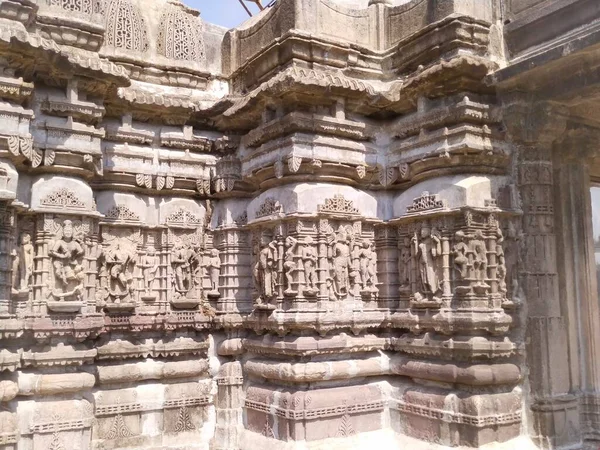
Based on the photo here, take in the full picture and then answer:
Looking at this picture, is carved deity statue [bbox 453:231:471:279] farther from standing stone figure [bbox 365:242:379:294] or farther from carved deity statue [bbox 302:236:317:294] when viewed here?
carved deity statue [bbox 302:236:317:294]

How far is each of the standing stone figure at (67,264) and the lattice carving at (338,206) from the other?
3.09 metres

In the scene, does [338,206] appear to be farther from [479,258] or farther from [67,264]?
[67,264]

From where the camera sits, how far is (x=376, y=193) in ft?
28.0

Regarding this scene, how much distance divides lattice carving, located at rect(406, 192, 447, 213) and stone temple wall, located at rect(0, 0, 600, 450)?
0.07 feet

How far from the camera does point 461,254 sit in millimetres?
7328

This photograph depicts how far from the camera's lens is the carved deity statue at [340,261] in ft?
25.5

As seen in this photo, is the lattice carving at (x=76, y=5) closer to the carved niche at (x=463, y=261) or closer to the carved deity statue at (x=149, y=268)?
the carved deity statue at (x=149, y=268)

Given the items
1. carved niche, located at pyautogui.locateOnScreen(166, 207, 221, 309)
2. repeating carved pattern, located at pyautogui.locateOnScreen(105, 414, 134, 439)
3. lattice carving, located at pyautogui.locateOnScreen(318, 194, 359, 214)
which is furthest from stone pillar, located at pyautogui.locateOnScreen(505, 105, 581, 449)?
repeating carved pattern, located at pyautogui.locateOnScreen(105, 414, 134, 439)

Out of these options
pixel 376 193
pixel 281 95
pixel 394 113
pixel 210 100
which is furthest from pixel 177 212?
pixel 394 113

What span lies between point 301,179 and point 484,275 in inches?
104

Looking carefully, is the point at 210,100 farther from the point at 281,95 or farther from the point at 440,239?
the point at 440,239

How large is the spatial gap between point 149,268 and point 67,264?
1.53m

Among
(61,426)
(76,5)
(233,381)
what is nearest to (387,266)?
(233,381)

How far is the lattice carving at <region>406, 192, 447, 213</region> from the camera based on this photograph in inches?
301
